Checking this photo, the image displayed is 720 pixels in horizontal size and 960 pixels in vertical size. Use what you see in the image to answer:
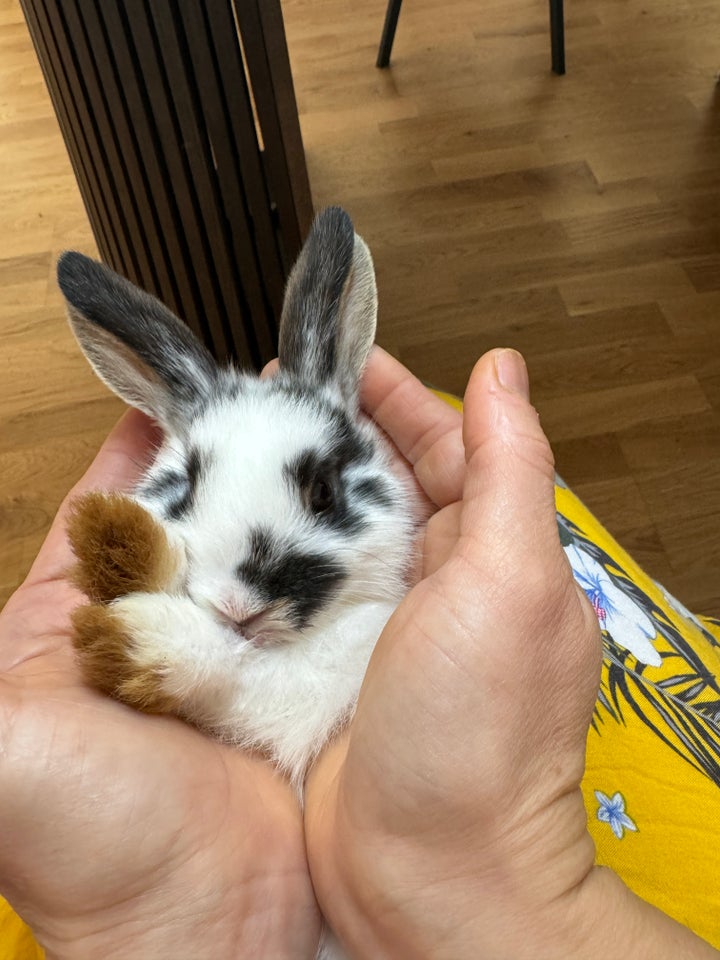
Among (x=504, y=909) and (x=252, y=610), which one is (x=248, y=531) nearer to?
(x=252, y=610)

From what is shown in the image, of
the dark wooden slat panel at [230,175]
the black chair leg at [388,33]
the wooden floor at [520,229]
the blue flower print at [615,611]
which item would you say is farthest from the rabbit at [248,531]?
the black chair leg at [388,33]

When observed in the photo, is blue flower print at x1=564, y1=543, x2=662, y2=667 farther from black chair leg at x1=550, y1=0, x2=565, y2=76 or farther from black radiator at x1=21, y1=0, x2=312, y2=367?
black chair leg at x1=550, y1=0, x2=565, y2=76

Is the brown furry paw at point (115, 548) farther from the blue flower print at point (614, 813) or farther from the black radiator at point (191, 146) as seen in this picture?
the black radiator at point (191, 146)

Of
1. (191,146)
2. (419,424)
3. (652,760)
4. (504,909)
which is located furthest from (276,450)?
(191,146)

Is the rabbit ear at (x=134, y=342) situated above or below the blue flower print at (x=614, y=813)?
above

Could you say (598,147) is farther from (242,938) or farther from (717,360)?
(242,938)

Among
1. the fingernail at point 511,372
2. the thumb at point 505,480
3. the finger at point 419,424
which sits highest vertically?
the fingernail at point 511,372

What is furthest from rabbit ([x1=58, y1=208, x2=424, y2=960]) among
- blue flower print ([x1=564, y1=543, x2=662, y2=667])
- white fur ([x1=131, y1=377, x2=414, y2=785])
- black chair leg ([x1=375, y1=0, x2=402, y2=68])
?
black chair leg ([x1=375, y1=0, x2=402, y2=68])
